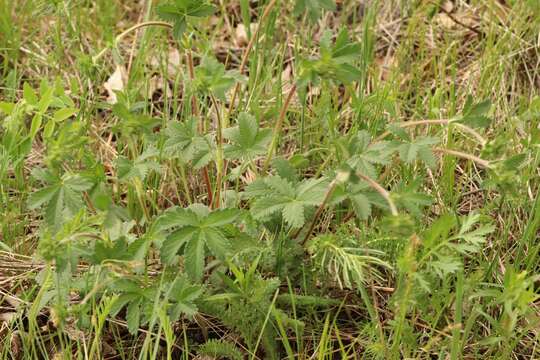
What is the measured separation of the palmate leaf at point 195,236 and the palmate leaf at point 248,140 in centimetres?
26

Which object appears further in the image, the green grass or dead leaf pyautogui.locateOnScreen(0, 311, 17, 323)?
dead leaf pyautogui.locateOnScreen(0, 311, 17, 323)

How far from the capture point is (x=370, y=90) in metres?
3.45

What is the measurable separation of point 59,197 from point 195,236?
0.38 metres

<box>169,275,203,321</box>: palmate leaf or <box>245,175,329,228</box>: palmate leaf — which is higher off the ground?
<box>245,175,329,228</box>: palmate leaf

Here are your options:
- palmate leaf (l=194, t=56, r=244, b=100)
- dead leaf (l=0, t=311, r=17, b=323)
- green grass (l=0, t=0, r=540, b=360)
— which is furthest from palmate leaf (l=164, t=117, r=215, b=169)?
dead leaf (l=0, t=311, r=17, b=323)

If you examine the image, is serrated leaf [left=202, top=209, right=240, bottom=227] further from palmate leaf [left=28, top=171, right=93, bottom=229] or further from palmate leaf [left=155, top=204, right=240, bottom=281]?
palmate leaf [left=28, top=171, right=93, bottom=229]

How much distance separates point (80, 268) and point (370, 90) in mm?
1491

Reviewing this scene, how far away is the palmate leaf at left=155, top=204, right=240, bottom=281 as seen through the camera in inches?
84.4

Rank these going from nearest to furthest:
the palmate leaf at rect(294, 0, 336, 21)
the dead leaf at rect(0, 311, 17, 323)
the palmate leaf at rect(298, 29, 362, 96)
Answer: the palmate leaf at rect(298, 29, 362, 96)
the palmate leaf at rect(294, 0, 336, 21)
the dead leaf at rect(0, 311, 17, 323)

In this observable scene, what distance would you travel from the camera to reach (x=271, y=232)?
2.39 m

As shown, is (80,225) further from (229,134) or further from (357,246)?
(357,246)

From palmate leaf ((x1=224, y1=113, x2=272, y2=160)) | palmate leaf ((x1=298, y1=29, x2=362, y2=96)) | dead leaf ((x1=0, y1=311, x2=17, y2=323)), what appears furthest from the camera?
dead leaf ((x1=0, y1=311, x2=17, y2=323))

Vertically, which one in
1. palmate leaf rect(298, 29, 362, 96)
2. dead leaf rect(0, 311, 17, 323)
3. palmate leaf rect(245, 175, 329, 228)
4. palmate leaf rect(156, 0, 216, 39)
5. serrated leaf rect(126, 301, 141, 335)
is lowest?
dead leaf rect(0, 311, 17, 323)

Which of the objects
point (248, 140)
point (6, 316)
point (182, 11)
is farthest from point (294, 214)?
point (6, 316)
